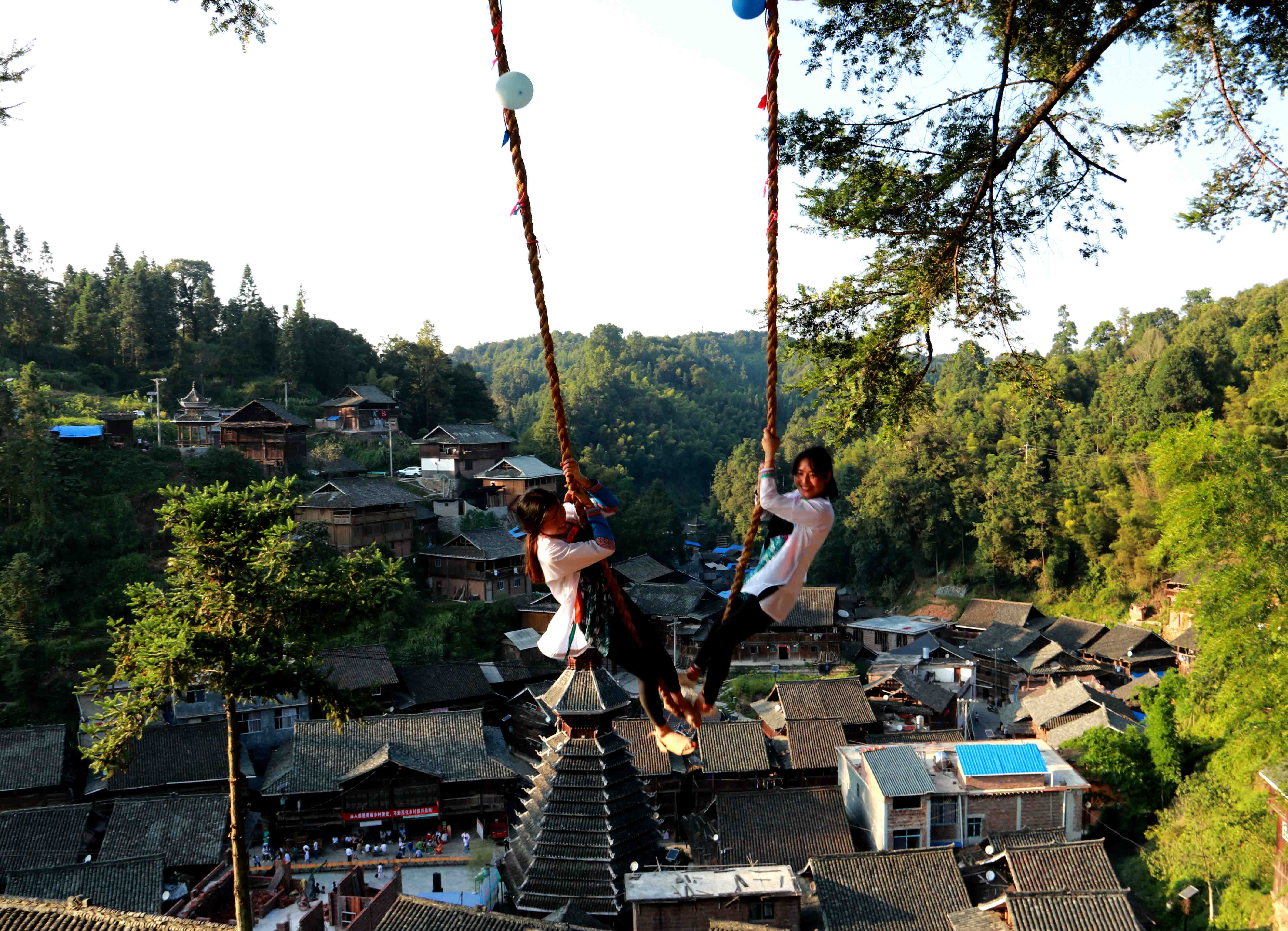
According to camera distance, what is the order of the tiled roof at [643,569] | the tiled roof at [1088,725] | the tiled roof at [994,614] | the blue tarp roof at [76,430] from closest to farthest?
the tiled roof at [1088,725] < the blue tarp roof at [76,430] < the tiled roof at [994,614] < the tiled roof at [643,569]

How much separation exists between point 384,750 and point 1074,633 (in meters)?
19.4

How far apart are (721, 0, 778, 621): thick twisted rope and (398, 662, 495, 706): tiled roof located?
56.7ft

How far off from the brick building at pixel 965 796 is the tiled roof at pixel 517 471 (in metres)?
15.4

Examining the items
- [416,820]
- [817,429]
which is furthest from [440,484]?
[817,429]

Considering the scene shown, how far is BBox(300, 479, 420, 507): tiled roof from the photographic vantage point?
2392 cm

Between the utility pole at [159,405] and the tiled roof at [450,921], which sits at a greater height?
the utility pole at [159,405]

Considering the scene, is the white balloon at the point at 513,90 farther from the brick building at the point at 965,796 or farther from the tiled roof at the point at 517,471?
the tiled roof at the point at 517,471

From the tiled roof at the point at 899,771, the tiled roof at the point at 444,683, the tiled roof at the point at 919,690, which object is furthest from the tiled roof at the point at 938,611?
the tiled roof at the point at 444,683

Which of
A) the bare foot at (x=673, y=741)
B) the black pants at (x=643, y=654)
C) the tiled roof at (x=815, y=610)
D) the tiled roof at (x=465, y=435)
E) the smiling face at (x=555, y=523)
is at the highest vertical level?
the tiled roof at (x=465, y=435)

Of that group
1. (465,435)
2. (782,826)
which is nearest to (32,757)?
(782,826)

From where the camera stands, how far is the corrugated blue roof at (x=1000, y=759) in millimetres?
14945

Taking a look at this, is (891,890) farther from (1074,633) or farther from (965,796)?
(1074,633)

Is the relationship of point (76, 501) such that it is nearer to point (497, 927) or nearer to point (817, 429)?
point (497, 927)

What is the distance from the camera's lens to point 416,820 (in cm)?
1598
